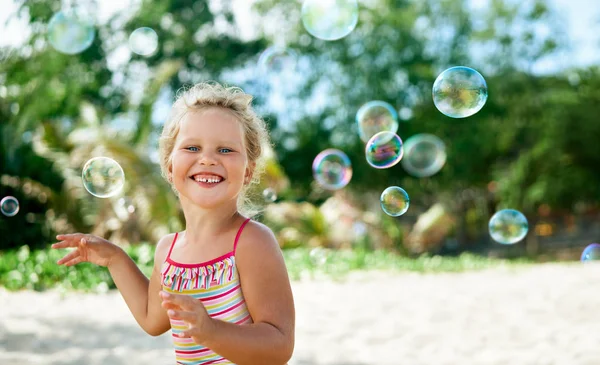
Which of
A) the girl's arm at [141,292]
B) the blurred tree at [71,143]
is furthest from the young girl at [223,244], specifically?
the blurred tree at [71,143]

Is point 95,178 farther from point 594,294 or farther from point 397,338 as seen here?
point 594,294

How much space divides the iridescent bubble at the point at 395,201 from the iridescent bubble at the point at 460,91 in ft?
2.36

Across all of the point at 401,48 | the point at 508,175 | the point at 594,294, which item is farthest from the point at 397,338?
the point at 508,175

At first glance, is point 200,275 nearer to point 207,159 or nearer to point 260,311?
point 260,311

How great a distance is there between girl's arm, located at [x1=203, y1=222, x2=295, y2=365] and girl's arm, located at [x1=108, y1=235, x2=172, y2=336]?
386 mm

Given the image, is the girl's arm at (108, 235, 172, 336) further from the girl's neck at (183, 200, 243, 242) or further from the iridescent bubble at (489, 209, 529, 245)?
the iridescent bubble at (489, 209, 529, 245)

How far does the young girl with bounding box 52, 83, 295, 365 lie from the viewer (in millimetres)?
1599

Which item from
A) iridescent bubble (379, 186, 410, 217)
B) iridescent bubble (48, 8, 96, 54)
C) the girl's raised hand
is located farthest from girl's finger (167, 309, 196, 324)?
iridescent bubble (48, 8, 96, 54)

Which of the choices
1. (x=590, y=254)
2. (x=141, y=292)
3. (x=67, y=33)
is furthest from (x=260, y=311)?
(x=67, y=33)

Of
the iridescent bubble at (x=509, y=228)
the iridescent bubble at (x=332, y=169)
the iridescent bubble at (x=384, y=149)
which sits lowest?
the iridescent bubble at (x=509, y=228)

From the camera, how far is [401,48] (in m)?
23.2

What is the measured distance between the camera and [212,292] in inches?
65.9

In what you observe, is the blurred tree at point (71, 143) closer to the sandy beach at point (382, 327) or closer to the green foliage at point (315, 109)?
the green foliage at point (315, 109)

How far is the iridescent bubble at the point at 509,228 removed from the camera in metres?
5.58
